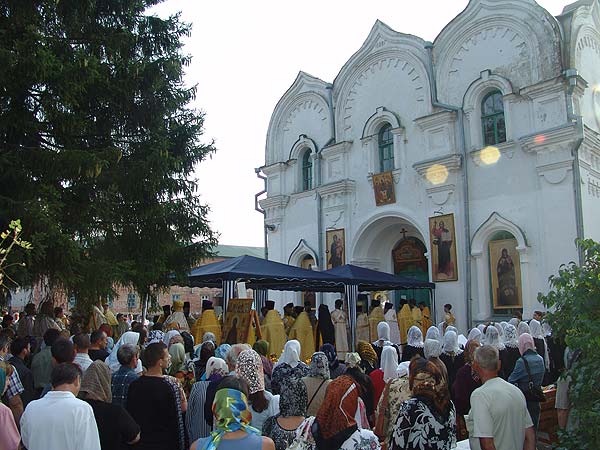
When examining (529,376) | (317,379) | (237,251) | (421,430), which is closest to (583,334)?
(529,376)

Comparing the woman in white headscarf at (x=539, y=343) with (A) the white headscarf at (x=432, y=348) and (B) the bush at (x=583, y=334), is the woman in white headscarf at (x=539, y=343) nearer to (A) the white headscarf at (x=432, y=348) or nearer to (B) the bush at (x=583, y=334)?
(A) the white headscarf at (x=432, y=348)

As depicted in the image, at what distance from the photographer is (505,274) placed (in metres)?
17.4

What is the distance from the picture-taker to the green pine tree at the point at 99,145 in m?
8.68

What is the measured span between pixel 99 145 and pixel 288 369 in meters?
6.89

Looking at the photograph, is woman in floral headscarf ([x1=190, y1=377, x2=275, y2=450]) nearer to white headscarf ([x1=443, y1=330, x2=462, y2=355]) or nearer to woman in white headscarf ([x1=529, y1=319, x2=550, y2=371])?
white headscarf ([x1=443, y1=330, x2=462, y2=355])

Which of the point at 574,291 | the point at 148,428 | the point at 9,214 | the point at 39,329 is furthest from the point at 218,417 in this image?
the point at 39,329

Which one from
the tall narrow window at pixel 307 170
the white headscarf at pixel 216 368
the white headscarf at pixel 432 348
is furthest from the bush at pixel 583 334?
the tall narrow window at pixel 307 170

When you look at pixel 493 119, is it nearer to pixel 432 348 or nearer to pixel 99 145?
pixel 99 145

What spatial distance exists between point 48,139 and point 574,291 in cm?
847

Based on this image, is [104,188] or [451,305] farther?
[451,305]

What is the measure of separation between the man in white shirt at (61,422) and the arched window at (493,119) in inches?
663

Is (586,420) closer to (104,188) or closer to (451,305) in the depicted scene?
(104,188)

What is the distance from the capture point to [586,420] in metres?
4.90

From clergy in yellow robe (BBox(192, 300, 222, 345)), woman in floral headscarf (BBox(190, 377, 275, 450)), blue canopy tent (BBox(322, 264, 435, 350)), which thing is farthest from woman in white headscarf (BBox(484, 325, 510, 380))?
blue canopy tent (BBox(322, 264, 435, 350))
